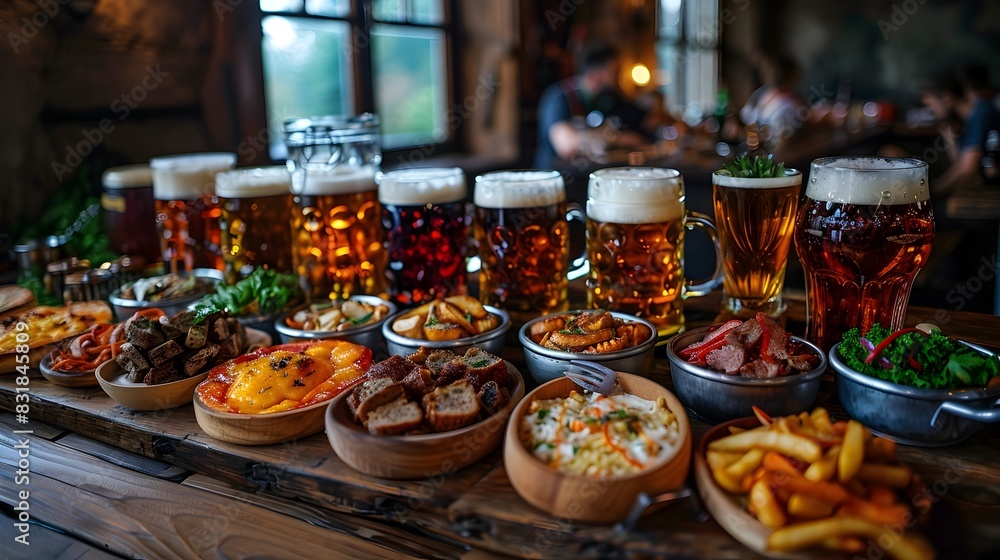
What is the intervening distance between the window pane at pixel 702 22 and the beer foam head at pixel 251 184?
10.8 metres

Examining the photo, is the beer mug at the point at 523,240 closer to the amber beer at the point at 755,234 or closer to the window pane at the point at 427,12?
the amber beer at the point at 755,234

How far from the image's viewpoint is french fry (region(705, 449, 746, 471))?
1.20 meters

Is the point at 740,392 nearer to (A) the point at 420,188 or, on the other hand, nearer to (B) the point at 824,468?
(B) the point at 824,468

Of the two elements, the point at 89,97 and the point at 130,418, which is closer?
the point at 130,418

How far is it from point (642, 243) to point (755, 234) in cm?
29

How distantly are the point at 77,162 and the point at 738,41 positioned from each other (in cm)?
1370

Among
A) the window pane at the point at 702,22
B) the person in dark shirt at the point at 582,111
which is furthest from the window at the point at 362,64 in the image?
the window pane at the point at 702,22

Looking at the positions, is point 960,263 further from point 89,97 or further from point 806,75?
point 806,75

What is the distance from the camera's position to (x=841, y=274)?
1.67m

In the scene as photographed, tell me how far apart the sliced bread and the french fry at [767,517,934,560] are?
2.14 ft

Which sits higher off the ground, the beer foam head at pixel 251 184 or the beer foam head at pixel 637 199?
the beer foam head at pixel 251 184

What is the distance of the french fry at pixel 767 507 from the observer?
1.07m

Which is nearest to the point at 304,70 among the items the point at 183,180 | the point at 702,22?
the point at 183,180

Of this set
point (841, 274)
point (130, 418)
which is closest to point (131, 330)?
point (130, 418)
